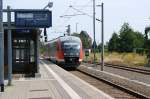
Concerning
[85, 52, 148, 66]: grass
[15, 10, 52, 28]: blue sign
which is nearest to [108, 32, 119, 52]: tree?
[85, 52, 148, 66]: grass

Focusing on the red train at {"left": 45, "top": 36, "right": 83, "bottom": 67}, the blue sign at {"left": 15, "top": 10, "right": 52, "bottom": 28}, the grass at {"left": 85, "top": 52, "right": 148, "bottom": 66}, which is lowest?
the grass at {"left": 85, "top": 52, "right": 148, "bottom": 66}

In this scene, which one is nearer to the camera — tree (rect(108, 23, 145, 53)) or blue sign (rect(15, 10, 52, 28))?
blue sign (rect(15, 10, 52, 28))

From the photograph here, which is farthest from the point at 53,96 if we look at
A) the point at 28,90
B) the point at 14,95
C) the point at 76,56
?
the point at 76,56

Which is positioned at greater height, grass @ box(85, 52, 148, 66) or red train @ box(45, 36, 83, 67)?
red train @ box(45, 36, 83, 67)

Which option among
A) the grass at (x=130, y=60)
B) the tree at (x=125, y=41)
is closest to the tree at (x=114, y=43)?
the tree at (x=125, y=41)

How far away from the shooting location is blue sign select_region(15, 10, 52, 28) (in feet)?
77.3

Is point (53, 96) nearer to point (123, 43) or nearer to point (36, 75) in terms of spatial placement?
point (36, 75)

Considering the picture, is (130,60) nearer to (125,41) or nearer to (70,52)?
(70,52)

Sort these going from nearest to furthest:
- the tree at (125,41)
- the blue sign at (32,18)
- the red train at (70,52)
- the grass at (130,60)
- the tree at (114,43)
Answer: the blue sign at (32,18) → the red train at (70,52) → the grass at (130,60) → the tree at (125,41) → the tree at (114,43)

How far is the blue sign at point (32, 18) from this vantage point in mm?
23555

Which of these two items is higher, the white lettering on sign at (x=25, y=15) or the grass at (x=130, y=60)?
the white lettering on sign at (x=25, y=15)

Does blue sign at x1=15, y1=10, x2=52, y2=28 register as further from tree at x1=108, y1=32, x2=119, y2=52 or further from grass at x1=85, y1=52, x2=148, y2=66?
tree at x1=108, y1=32, x2=119, y2=52

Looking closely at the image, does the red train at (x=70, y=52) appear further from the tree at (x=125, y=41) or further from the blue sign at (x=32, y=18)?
the tree at (x=125, y=41)

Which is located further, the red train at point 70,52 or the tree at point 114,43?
the tree at point 114,43
